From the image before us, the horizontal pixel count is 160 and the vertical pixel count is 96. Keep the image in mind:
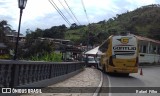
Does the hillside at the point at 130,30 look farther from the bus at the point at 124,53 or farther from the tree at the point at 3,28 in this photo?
the bus at the point at 124,53

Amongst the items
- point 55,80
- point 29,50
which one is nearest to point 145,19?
point 29,50

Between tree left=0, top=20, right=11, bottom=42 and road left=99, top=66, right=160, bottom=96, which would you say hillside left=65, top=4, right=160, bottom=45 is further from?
road left=99, top=66, right=160, bottom=96

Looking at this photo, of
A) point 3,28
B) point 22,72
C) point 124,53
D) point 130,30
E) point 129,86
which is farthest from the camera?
point 130,30

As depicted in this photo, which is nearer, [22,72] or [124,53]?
[22,72]

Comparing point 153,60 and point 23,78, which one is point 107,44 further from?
point 153,60

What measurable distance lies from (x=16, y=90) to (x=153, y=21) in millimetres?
84080

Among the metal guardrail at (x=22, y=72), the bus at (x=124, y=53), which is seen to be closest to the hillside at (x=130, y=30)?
the bus at (x=124, y=53)

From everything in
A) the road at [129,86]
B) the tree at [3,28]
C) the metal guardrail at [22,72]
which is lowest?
the road at [129,86]

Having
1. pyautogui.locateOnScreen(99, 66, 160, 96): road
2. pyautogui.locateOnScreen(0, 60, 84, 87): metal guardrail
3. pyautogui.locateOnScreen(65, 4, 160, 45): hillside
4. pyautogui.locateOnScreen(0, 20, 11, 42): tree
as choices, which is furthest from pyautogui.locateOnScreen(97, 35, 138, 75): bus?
pyautogui.locateOnScreen(65, 4, 160, 45): hillside

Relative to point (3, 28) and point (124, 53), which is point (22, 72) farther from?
point (3, 28)

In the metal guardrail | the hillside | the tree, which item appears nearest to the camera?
the metal guardrail

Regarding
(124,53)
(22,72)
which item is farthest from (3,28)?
(22,72)

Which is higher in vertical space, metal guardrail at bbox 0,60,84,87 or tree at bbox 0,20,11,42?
tree at bbox 0,20,11,42

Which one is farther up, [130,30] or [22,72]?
[130,30]
